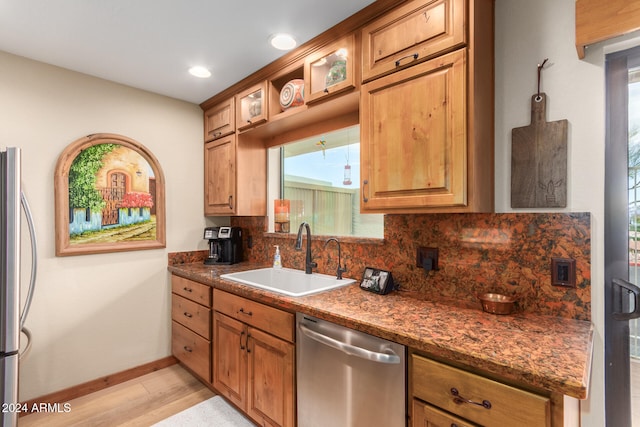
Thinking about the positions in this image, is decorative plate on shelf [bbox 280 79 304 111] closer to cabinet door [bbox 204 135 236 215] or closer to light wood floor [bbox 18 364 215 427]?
cabinet door [bbox 204 135 236 215]

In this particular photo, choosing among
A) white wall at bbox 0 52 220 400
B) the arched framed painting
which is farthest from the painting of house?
white wall at bbox 0 52 220 400

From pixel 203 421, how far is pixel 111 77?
256cm

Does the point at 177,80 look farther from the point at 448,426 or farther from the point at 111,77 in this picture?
the point at 448,426

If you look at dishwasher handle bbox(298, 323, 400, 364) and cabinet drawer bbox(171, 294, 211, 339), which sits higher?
dishwasher handle bbox(298, 323, 400, 364)

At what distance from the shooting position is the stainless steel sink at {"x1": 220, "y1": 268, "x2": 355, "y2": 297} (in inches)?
82.2

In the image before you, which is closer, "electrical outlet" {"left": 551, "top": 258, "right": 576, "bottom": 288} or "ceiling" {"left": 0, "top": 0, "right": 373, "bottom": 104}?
"electrical outlet" {"left": 551, "top": 258, "right": 576, "bottom": 288}

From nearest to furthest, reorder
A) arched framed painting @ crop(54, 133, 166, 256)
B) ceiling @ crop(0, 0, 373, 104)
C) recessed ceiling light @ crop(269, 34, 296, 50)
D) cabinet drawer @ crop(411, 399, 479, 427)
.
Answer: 1. cabinet drawer @ crop(411, 399, 479, 427)
2. ceiling @ crop(0, 0, 373, 104)
3. recessed ceiling light @ crop(269, 34, 296, 50)
4. arched framed painting @ crop(54, 133, 166, 256)

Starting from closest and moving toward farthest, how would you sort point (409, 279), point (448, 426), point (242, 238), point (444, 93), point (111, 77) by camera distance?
point (448, 426) < point (444, 93) < point (409, 279) < point (111, 77) < point (242, 238)

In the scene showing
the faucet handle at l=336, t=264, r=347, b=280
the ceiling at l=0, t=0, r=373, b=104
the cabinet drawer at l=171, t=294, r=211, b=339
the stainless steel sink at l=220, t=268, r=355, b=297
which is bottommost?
the cabinet drawer at l=171, t=294, r=211, b=339

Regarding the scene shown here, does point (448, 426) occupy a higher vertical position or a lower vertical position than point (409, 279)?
lower

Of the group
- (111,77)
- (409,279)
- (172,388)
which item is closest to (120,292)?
(172,388)

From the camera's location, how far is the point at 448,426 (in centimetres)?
100

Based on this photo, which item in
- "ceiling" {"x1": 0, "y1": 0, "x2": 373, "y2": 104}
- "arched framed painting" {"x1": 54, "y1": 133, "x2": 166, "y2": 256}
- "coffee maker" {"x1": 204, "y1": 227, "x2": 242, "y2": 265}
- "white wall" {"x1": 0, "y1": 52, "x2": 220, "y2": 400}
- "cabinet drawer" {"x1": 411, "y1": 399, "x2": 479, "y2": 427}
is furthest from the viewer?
"coffee maker" {"x1": 204, "y1": 227, "x2": 242, "y2": 265}

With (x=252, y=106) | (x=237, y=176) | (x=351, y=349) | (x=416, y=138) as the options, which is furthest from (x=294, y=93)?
(x=351, y=349)
